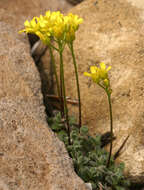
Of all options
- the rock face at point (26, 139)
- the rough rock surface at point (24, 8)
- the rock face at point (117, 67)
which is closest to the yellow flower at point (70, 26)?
the rock face at point (26, 139)

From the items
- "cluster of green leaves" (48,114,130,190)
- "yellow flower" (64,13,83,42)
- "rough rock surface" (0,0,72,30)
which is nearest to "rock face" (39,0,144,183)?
"cluster of green leaves" (48,114,130,190)

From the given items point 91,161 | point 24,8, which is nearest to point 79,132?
point 91,161

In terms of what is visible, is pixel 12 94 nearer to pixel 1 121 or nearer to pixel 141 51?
pixel 1 121

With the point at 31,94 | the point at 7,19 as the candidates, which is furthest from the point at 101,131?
the point at 7,19

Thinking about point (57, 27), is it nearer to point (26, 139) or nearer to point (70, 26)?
point (70, 26)

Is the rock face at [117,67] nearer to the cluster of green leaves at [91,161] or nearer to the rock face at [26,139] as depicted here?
the cluster of green leaves at [91,161]

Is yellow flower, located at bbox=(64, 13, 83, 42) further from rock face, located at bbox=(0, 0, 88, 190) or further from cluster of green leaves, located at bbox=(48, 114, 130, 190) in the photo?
cluster of green leaves, located at bbox=(48, 114, 130, 190)
